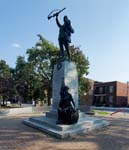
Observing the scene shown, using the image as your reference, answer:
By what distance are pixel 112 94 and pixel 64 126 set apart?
51.7m

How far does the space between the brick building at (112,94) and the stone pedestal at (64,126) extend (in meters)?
→ 47.2

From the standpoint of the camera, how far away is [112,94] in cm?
6147

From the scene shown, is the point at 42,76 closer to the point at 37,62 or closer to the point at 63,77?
the point at 37,62

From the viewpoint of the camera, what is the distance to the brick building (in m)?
60.8

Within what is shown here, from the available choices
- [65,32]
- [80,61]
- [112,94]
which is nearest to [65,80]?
[65,32]

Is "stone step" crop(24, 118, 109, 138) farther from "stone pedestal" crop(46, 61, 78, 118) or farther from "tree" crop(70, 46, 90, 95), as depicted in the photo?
"tree" crop(70, 46, 90, 95)

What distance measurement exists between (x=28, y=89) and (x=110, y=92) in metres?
32.1

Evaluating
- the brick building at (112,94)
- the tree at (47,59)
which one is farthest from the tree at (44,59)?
the brick building at (112,94)

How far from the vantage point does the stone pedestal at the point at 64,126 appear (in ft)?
35.7

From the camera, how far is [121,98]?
206ft

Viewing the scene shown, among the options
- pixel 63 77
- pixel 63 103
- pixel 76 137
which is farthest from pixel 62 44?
pixel 76 137

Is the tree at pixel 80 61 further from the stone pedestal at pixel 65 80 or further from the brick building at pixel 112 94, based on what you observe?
the brick building at pixel 112 94

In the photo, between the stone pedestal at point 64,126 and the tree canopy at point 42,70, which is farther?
the tree canopy at point 42,70

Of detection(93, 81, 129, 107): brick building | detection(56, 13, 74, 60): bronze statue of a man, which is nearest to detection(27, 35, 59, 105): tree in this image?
detection(56, 13, 74, 60): bronze statue of a man
